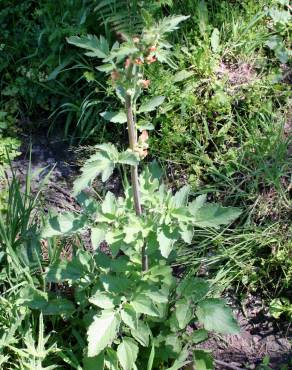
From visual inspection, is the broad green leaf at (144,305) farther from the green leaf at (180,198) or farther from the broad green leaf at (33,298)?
the broad green leaf at (33,298)

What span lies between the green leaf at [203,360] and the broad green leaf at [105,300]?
19.4 inches

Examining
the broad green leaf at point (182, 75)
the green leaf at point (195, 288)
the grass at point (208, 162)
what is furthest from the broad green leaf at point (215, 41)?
the green leaf at point (195, 288)

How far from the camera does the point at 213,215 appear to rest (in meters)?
2.16

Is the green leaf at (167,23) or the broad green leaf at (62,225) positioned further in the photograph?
the broad green leaf at (62,225)

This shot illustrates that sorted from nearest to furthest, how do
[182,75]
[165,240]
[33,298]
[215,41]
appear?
[165,240] < [33,298] < [182,75] < [215,41]

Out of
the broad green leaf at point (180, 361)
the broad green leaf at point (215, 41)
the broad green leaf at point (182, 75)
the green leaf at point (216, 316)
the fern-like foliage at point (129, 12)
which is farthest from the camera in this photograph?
the broad green leaf at point (215, 41)

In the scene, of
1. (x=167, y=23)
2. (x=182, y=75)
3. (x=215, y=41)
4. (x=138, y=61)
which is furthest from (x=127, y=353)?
(x=215, y=41)

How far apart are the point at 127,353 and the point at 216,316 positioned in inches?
14.7

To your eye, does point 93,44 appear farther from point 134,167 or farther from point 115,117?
point 134,167

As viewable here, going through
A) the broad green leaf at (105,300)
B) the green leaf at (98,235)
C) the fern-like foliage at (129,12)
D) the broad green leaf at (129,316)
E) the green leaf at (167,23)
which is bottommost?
the broad green leaf at (129,316)

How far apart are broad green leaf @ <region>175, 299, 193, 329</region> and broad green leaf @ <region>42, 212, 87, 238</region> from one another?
0.51m

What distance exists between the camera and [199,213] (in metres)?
2.17

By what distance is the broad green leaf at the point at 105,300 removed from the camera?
2.09 m

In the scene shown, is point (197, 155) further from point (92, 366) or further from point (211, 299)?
point (92, 366)
